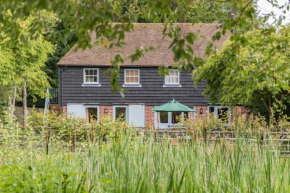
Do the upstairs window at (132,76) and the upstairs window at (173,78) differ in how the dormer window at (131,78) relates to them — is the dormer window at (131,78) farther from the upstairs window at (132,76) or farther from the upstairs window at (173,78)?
the upstairs window at (173,78)

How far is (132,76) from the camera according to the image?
83.6 ft

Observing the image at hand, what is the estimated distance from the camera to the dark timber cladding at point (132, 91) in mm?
25141

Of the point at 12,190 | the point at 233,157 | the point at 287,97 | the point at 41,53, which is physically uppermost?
the point at 41,53

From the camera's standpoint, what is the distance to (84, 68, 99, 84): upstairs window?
25.3m

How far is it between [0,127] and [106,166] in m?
2.74

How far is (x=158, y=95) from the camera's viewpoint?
25.4 m

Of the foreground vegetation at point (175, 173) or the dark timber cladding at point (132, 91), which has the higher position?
the dark timber cladding at point (132, 91)

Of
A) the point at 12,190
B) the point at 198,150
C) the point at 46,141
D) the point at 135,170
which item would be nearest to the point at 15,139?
the point at 46,141

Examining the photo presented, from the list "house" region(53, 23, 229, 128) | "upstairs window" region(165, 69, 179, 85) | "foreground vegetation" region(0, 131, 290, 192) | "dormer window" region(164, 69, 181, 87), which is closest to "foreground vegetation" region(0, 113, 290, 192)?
"foreground vegetation" region(0, 131, 290, 192)

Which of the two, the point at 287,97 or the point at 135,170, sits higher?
the point at 287,97

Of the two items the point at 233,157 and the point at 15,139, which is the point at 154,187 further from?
the point at 15,139

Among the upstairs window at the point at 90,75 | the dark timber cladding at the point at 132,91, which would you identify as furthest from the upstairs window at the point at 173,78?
the upstairs window at the point at 90,75

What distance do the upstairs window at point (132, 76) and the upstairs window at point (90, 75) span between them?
165 cm

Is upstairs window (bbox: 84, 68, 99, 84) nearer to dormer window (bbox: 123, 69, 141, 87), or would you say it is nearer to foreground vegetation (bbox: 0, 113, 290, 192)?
dormer window (bbox: 123, 69, 141, 87)
